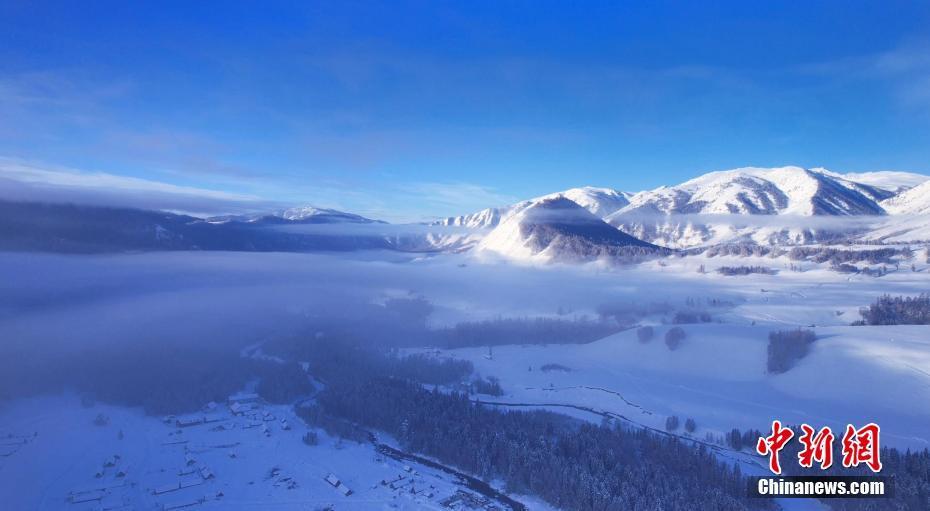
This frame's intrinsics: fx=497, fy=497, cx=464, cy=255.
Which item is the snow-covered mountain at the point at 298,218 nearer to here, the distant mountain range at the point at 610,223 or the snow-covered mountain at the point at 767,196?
the distant mountain range at the point at 610,223

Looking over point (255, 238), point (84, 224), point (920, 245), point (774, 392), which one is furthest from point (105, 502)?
point (920, 245)

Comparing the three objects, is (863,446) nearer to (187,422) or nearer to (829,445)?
(829,445)

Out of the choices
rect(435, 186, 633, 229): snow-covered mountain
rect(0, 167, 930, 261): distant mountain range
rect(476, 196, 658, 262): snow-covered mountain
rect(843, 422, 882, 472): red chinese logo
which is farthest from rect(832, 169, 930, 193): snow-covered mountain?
rect(843, 422, 882, 472): red chinese logo

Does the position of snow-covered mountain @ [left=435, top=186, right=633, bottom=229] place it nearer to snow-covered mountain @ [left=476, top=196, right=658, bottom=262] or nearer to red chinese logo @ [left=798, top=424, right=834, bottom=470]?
snow-covered mountain @ [left=476, top=196, right=658, bottom=262]

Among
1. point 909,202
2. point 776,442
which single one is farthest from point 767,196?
point 776,442

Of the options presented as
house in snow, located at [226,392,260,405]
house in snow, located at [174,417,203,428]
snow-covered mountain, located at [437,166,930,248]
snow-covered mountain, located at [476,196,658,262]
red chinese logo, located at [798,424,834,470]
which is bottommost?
house in snow, located at [174,417,203,428]

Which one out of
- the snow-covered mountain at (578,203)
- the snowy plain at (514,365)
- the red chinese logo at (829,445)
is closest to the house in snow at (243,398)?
the snowy plain at (514,365)
